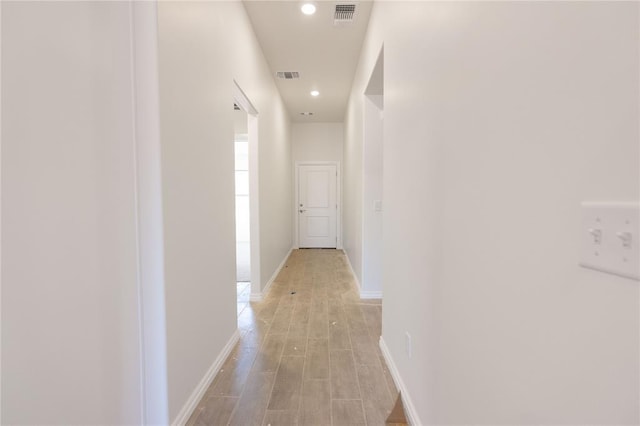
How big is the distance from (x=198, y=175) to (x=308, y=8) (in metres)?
1.89

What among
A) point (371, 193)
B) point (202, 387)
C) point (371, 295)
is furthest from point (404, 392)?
point (371, 193)

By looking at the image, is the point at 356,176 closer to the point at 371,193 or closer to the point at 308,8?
the point at 371,193

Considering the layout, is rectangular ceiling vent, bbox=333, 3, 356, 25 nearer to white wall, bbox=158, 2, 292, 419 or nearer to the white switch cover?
white wall, bbox=158, 2, 292, 419

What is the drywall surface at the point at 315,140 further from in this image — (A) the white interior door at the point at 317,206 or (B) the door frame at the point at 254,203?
(B) the door frame at the point at 254,203

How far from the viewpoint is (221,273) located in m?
2.20

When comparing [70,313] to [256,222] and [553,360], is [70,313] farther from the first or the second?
[256,222]

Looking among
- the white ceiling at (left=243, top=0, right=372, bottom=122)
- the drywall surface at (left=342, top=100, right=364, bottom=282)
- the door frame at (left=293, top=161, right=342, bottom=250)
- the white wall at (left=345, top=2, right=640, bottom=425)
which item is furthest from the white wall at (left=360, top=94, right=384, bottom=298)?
the door frame at (left=293, top=161, right=342, bottom=250)

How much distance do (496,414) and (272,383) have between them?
141cm

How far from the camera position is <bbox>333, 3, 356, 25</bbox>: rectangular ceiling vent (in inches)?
105

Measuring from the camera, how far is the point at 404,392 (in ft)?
5.51

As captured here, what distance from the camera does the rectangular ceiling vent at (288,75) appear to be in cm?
415

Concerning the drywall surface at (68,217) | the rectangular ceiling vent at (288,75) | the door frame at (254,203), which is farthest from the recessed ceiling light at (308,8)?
the drywall surface at (68,217)

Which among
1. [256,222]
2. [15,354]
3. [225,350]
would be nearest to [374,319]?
[225,350]

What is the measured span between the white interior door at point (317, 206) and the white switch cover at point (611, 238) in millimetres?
6401
